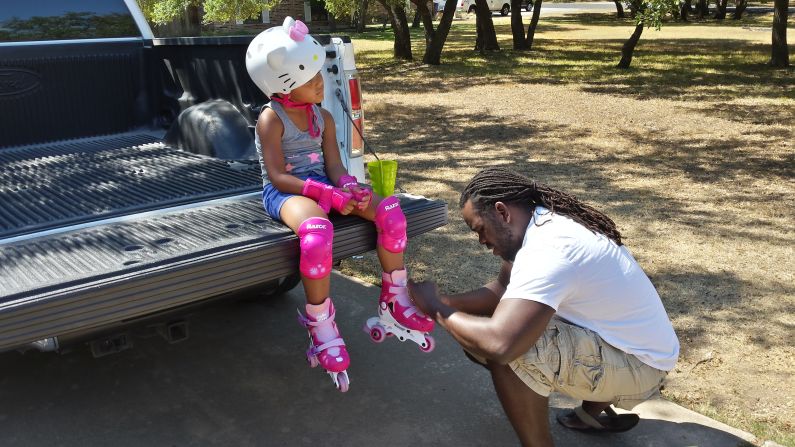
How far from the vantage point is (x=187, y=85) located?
4.98 m

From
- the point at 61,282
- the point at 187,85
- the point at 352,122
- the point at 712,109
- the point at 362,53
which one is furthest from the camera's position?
the point at 362,53

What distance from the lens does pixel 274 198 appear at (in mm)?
3324

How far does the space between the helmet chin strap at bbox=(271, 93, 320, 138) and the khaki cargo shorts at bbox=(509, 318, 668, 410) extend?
1368 mm

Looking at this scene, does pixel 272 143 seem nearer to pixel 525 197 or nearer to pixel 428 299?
pixel 428 299

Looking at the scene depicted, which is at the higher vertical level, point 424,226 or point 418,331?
point 424,226

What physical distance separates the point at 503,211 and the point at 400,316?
2.43ft

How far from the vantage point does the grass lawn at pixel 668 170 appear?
3.83 m

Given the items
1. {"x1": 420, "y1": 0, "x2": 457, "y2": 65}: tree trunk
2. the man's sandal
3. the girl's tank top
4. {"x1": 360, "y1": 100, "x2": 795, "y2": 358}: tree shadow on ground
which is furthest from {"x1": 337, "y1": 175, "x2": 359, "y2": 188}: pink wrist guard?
{"x1": 420, "y1": 0, "x2": 457, "y2": 65}: tree trunk

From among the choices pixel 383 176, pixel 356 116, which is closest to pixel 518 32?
pixel 356 116

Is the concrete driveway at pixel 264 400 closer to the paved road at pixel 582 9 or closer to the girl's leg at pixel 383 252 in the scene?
the girl's leg at pixel 383 252

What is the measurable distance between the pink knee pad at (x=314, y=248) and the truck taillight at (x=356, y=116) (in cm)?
107

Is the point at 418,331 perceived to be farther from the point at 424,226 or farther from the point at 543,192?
the point at 543,192

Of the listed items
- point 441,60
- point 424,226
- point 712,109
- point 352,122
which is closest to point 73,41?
point 352,122

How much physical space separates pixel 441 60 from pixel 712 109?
946 centimetres
